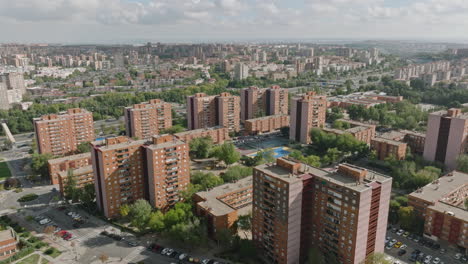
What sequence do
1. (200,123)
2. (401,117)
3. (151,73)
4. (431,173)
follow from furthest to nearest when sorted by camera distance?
1. (151,73)
2. (401,117)
3. (200,123)
4. (431,173)

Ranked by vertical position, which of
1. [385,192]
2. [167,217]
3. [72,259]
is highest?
[385,192]

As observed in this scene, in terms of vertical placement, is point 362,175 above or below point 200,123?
above

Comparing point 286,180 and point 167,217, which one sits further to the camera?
point 167,217

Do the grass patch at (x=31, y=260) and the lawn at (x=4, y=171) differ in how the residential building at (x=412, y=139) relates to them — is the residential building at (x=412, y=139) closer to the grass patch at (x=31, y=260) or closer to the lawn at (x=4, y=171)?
the grass patch at (x=31, y=260)

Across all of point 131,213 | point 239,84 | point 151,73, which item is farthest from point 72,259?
point 151,73

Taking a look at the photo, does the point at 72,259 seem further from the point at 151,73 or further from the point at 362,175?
the point at 151,73

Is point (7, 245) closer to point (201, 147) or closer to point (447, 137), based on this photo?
point (201, 147)

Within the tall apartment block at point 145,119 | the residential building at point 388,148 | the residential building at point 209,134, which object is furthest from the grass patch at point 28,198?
the residential building at point 388,148

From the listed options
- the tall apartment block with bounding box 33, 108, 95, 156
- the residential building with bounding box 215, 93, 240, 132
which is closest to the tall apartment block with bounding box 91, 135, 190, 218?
the tall apartment block with bounding box 33, 108, 95, 156
